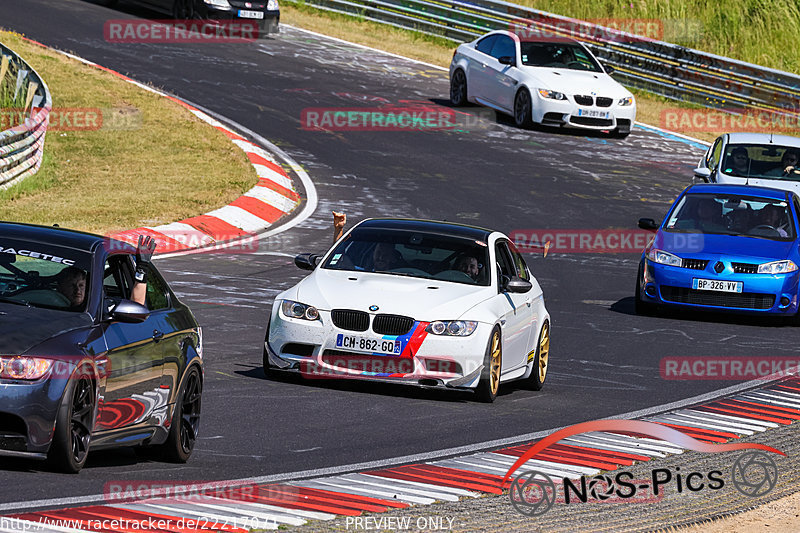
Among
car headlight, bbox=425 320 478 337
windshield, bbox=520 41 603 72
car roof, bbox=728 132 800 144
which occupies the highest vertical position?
windshield, bbox=520 41 603 72

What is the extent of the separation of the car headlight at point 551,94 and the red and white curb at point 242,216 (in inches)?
217

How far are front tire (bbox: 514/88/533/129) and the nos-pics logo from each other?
17.9 metres

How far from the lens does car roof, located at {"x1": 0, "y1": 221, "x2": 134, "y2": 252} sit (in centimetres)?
868

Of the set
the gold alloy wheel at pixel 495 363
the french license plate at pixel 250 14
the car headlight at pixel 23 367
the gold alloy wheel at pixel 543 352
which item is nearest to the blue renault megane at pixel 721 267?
the gold alloy wheel at pixel 543 352

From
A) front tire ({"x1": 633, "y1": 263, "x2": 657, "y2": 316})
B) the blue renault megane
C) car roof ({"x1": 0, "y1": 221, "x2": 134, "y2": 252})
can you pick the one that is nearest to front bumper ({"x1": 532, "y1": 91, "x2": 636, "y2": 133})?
the blue renault megane

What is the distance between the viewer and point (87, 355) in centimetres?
785

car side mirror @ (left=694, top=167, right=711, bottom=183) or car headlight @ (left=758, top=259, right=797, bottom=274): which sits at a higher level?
car side mirror @ (left=694, top=167, right=711, bottom=183)

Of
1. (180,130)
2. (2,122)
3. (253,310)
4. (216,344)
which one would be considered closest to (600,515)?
(216,344)

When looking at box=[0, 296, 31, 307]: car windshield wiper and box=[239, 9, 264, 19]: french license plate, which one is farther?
box=[239, 9, 264, 19]: french license plate

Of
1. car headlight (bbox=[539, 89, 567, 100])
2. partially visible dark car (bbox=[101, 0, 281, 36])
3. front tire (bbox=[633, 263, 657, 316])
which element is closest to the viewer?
front tire (bbox=[633, 263, 657, 316])

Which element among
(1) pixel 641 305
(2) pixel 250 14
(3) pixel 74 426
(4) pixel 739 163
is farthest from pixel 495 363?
(2) pixel 250 14

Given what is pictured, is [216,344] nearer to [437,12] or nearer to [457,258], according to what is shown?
[457,258]

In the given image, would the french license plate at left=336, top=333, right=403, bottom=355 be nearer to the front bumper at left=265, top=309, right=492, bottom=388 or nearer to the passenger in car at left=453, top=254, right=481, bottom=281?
the front bumper at left=265, top=309, right=492, bottom=388

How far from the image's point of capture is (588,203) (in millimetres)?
23859
